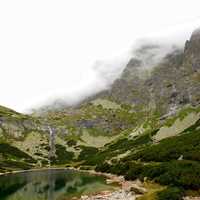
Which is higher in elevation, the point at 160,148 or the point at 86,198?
the point at 160,148

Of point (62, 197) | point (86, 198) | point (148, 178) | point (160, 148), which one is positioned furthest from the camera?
point (160, 148)

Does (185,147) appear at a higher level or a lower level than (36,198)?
higher

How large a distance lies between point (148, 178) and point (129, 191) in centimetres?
2398

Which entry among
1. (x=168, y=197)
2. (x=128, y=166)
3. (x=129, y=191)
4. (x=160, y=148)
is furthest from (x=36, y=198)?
(x=160, y=148)

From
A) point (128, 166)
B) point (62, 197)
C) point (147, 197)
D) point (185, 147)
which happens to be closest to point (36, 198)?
point (62, 197)

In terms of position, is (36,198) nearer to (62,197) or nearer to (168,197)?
(62,197)

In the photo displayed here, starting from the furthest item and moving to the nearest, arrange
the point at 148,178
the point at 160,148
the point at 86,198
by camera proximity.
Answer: the point at 160,148 → the point at 148,178 → the point at 86,198

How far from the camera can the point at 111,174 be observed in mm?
164750

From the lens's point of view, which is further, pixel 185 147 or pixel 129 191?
pixel 185 147

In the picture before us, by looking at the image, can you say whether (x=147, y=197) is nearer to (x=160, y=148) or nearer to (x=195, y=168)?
(x=195, y=168)

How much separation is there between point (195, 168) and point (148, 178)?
726 inches

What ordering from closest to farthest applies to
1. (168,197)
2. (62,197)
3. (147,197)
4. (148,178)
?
1. (168,197)
2. (147,197)
3. (62,197)
4. (148,178)

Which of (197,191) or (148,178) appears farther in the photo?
(148,178)

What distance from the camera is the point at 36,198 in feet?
344
